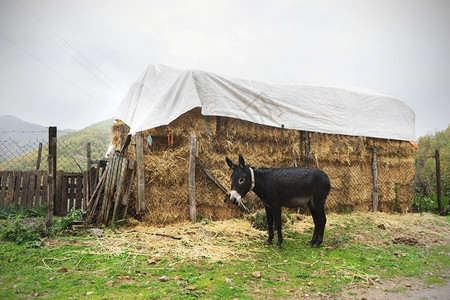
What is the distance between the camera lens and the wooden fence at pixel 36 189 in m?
8.72

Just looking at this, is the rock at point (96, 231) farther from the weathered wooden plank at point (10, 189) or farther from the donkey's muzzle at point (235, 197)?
the weathered wooden plank at point (10, 189)

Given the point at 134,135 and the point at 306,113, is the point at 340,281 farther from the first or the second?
the point at 306,113

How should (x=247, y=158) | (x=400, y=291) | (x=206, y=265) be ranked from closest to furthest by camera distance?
1. (x=400, y=291)
2. (x=206, y=265)
3. (x=247, y=158)

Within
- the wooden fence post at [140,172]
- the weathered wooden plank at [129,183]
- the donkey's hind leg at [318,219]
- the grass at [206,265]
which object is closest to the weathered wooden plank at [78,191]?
the weathered wooden plank at [129,183]

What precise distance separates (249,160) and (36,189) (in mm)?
6752

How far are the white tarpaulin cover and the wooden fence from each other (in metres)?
2.54

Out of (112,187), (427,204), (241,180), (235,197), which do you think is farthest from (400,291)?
(427,204)

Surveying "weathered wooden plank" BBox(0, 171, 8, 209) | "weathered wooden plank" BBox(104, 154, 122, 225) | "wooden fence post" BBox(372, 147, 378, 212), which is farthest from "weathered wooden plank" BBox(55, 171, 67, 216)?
"wooden fence post" BBox(372, 147, 378, 212)

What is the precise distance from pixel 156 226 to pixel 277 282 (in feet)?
12.8

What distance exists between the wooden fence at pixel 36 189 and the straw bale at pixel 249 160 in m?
1.88

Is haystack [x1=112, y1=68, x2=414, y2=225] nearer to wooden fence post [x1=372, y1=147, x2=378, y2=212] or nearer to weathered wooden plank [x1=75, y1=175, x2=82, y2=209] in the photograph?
wooden fence post [x1=372, y1=147, x2=378, y2=212]

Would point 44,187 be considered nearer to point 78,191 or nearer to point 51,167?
point 78,191

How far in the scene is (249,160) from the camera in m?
8.22

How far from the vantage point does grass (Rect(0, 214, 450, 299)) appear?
11.2 feet
